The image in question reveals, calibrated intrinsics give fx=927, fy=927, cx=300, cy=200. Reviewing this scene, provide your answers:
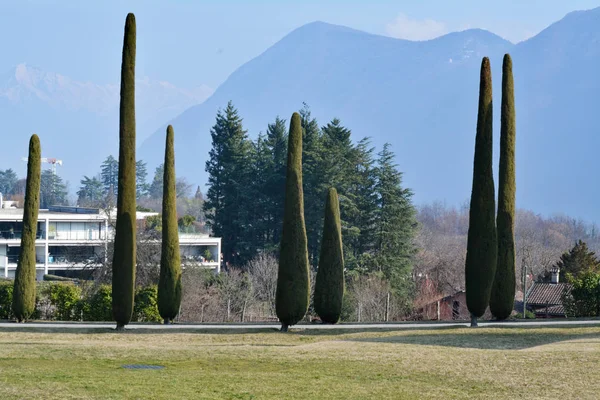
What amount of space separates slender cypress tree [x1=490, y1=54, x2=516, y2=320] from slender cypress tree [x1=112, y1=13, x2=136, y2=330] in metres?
14.1

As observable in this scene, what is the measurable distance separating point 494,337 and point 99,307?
1707cm

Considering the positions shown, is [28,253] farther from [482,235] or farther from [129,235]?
[482,235]

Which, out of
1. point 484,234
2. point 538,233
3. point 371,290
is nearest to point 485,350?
point 484,234

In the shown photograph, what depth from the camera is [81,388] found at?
60.0ft


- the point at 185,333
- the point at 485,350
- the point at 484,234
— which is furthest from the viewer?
the point at 484,234

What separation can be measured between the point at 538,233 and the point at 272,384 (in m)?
131

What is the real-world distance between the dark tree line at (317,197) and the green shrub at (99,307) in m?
30.0

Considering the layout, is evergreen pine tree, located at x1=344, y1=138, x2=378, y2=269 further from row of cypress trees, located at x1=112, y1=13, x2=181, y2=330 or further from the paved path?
row of cypress trees, located at x1=112, y1=13, x2=181, y2=330

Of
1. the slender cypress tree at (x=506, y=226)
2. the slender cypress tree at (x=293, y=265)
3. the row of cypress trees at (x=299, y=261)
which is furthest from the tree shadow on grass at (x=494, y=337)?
the row of cypress trees at (x=299, y=261)

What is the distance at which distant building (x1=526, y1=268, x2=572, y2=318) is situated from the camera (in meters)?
53.1

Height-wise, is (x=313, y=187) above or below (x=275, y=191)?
below

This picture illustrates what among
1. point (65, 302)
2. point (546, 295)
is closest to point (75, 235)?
point (65, 302)

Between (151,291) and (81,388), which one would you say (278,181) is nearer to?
(151,291)

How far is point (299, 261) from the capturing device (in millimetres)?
35500
